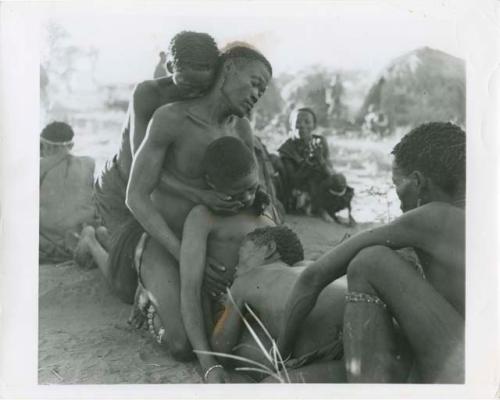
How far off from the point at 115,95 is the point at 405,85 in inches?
55.3

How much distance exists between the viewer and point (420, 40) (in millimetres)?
4176

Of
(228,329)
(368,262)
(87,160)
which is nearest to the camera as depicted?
(368,262)

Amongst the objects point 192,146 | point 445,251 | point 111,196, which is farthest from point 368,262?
point 111,196

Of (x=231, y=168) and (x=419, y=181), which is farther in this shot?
(x=231, y=168)

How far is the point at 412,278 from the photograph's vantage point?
370cm

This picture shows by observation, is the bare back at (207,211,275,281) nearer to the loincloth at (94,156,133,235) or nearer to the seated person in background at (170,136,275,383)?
the seated person in background at (170,136,275,383)

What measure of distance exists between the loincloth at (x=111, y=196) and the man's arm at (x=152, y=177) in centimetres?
8

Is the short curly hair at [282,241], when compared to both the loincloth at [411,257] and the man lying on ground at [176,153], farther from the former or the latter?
the loincloth at [411,257]

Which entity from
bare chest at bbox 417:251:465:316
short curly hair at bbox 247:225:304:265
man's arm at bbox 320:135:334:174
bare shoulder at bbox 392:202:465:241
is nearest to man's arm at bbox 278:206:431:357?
bare shoulder at bbox 392:202:465:241

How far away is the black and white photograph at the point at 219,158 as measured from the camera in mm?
4066

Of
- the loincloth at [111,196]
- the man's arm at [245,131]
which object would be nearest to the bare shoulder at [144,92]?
the loincloth at [111,196]

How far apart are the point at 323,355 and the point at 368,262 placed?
1.76 feet

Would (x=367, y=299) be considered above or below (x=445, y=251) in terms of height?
below

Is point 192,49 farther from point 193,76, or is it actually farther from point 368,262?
point 368,262
